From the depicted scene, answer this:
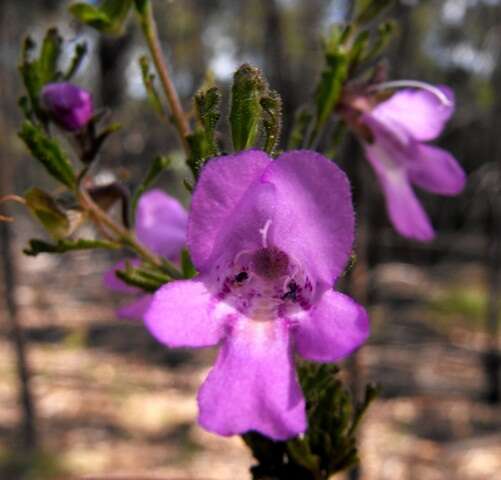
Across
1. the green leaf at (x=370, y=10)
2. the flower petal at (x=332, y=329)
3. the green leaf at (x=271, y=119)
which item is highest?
the green leaf at (x=370, y=10)

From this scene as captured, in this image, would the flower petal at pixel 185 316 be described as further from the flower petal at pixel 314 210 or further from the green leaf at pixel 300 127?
the green leaf at pixel 300 127

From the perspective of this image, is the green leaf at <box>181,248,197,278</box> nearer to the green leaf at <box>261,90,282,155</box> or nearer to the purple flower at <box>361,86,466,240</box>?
the green leaf at <box>261,90,282,155</box>

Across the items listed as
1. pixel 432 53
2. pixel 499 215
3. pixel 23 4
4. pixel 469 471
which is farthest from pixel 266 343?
pixel 432 53

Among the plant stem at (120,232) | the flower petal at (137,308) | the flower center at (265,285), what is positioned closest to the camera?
the flower center at (265,285)

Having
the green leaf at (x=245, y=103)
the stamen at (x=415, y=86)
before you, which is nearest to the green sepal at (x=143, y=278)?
the green leaf at (x=245, y=103)

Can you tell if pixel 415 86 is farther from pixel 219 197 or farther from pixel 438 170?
pixel 219 197

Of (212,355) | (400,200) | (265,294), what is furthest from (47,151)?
(212,355)

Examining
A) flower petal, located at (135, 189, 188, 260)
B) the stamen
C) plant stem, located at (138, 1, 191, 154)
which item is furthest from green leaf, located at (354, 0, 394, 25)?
flower petal, located at (135, 189, 188, 260)
